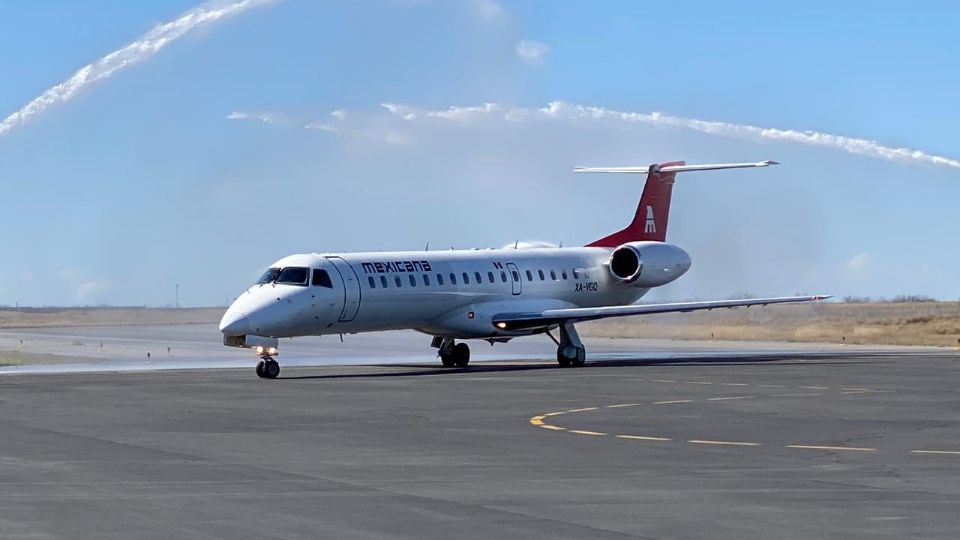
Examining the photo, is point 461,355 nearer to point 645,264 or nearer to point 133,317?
point 645,264

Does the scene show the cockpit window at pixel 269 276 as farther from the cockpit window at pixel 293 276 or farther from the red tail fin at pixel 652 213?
the red tail fin at pixel 652 213

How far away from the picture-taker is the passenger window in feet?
139

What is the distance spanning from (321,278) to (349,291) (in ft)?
3.16

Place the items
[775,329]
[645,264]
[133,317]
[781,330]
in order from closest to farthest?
1. [645,264]
2. [781,330]
3. [775,329]
4. [133,317]

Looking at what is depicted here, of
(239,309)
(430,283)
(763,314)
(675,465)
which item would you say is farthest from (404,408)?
(763,314)

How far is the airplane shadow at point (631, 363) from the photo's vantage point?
42.9 meters

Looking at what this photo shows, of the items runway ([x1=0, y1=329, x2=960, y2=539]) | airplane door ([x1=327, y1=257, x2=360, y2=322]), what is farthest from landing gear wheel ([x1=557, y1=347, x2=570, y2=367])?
runway ([x1=0, y1=329, x2=960, y2=539])

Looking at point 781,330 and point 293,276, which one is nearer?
point 293,276

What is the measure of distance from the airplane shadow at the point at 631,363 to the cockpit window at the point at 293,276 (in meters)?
2.66

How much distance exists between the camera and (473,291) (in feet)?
156

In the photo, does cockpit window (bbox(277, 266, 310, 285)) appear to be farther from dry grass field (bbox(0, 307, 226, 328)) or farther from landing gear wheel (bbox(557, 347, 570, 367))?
dry grass field (bbox(0, 307, 226, 328))

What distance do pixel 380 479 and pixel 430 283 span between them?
95.6ft

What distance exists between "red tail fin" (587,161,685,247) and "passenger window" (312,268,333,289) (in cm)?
1438

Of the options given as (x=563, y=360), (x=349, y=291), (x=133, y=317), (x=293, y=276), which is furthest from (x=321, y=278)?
(x=133, y=317)
